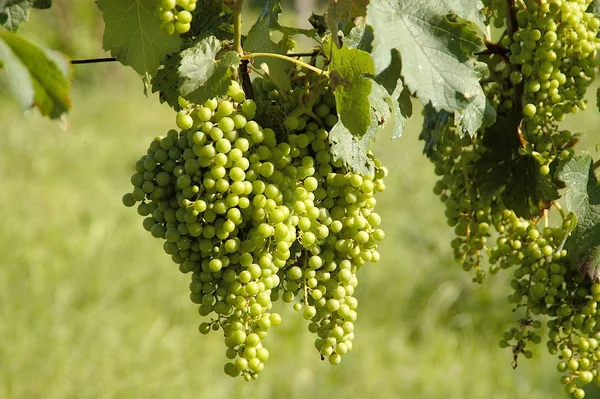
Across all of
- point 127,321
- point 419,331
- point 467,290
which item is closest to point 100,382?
point 127,321

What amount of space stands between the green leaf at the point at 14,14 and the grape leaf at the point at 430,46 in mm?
461

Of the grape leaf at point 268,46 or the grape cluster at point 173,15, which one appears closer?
the grape cluster at point 173,15

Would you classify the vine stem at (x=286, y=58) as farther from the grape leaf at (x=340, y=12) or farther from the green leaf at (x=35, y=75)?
the green leaf at (x=35, y=75)

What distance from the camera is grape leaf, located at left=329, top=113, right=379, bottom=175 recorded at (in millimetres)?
906

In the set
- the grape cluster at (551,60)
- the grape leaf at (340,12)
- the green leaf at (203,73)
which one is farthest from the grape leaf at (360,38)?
the grape cluster at (551,60)

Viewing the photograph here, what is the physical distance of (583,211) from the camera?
110 centimetres

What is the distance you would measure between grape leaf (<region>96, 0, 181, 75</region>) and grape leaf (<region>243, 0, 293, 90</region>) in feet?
0.30

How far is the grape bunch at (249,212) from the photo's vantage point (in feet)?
2.91

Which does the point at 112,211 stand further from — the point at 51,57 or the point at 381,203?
the point at 51,57

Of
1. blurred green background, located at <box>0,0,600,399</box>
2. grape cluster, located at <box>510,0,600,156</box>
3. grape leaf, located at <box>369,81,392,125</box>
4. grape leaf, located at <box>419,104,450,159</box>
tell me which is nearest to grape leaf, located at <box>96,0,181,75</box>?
grape leaf, located at <box>369,81,392,125</box>

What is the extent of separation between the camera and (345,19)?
91cm

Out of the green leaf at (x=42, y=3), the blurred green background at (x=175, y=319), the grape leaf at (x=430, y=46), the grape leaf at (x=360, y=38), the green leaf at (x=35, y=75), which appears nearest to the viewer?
the green leaf at (x=35, y=75)

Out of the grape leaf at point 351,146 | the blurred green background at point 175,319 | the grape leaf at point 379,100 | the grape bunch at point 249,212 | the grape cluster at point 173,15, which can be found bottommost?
the blurred green background at point 175,319

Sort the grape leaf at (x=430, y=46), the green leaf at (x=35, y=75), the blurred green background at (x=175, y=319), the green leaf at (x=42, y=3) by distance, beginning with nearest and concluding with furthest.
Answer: the green leaf at (x=35, y=75)
the grape leaf at (x=430, y=46)
the green leaf at (x=42, y=3)
the blurred green background at (x=175, y=319)
